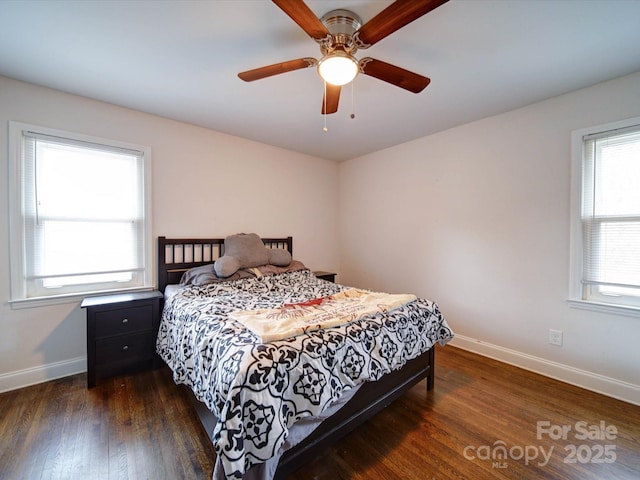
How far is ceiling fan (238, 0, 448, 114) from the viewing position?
119 centimetres

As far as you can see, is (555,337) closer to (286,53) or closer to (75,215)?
(286,53)

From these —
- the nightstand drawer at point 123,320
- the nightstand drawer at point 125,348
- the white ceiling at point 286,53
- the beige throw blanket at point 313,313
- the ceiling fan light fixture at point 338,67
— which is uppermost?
A: the white ceiling at point 286,53

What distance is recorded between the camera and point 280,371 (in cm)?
121

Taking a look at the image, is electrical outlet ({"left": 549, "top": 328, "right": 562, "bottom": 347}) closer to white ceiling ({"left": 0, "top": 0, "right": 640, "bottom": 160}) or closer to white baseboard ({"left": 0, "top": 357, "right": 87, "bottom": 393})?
white ceiling ({"left": 0, "top": 0, "right": 640, "bottom": 160})

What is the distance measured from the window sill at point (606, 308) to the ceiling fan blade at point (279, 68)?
285cm

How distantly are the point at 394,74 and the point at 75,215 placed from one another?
2900 mm

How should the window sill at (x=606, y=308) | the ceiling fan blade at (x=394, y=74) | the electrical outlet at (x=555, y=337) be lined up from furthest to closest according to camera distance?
the electrical outlet at (x=555, y=337), the window sill at (x=606, y=308), the ceiling fan blade at (x=394, y=74)

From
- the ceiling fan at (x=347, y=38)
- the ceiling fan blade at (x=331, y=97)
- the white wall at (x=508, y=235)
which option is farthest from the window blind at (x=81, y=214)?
the white wall at (x=508, y=235)

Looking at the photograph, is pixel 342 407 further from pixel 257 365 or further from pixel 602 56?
pixel 602 56

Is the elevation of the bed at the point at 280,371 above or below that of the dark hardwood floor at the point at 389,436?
above

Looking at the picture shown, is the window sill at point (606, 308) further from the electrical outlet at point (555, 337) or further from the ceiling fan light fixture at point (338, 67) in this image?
the ceiling fan light fixture at point (338, 67)

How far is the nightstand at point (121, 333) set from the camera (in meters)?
2.21

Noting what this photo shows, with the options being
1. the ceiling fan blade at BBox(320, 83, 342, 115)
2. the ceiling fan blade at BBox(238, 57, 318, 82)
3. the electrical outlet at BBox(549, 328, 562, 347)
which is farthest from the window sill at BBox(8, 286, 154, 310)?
the electrical outlet at BBox(549, 328, 562, 347)

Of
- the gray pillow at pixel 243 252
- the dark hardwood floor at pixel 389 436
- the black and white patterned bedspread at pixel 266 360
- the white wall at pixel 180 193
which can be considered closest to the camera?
the black and white patterned bedspread at pixel 266 360
